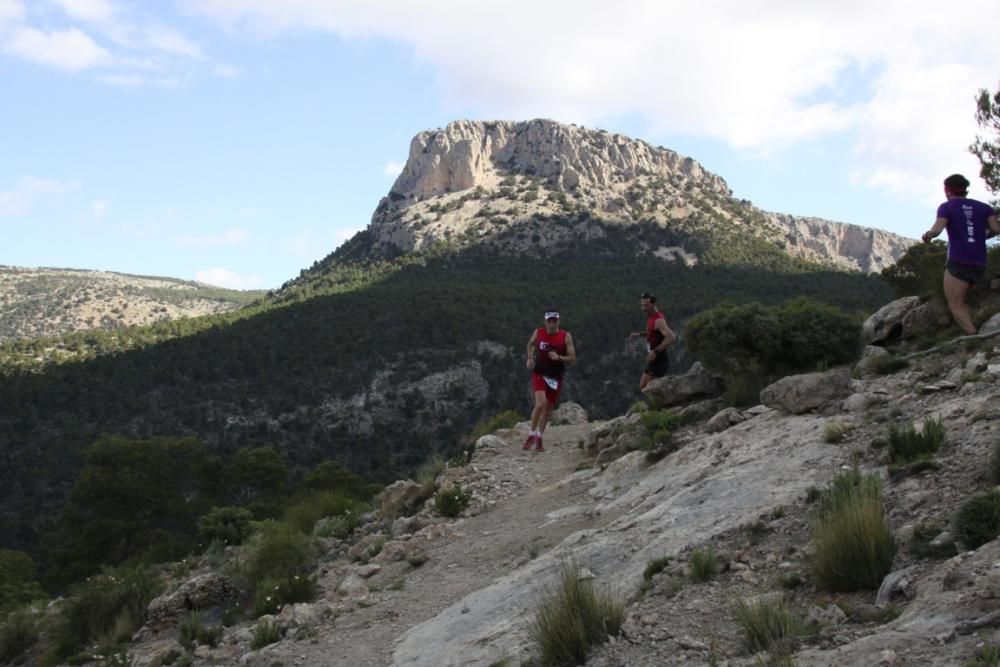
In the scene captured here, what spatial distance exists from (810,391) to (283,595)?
6.04 metres

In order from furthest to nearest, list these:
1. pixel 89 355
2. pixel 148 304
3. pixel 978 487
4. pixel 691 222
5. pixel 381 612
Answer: pixel 148 304, pixel 691 222, pixel 89 355, pixel 381 612, pixel 978 487

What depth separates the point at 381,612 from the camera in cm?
676

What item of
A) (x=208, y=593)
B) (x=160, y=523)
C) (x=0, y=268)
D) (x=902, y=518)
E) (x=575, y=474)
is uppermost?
(x=0, y=268)

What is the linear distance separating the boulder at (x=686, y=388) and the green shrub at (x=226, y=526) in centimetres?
689

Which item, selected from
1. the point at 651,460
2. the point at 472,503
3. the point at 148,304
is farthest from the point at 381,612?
the point at 148,304

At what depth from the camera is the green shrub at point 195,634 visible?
24.0ft

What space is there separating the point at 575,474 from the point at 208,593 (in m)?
4.75

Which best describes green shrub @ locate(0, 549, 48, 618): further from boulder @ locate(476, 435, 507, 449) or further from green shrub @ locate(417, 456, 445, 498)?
boulder @ locate(476, 435, 507, 449)

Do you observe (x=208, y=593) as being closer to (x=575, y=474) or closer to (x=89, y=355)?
(x=575, y=474)

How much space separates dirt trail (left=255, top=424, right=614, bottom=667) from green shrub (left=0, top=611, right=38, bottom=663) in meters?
5.59

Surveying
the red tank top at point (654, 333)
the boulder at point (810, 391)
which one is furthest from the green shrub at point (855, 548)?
the red tank top at point (654, 333)

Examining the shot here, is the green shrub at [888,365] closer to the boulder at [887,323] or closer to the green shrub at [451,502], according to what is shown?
the boulder at [887,323]

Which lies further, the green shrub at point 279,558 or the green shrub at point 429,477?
the green shrub at point 429,477

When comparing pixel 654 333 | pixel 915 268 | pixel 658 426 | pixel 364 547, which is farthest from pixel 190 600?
pixel 915 268
